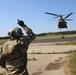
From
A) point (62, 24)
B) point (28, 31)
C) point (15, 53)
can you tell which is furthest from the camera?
point (62, 24)

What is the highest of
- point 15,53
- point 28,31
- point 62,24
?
point 28,31

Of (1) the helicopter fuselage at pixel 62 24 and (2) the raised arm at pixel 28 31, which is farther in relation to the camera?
(1) the helicopter fuselage at pixel 62 24

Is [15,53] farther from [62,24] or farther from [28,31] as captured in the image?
[62,24]

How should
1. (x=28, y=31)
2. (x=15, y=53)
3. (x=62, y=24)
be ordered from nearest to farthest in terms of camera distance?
1. (x=15, y=53)
2. (x=28, y=31)
3. (x=62, y=24)

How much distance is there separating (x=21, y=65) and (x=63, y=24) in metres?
56.3

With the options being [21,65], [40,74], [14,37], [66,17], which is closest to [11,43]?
[14,37]

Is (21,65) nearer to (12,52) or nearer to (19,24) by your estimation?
(12,52)

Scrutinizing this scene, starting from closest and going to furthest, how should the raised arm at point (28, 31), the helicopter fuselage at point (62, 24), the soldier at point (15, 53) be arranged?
the soldier at point (15, 53), the raised arm at point (28, 31), the helicopter fuselage at point (62, 24)

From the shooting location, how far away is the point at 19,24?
18.6 ft

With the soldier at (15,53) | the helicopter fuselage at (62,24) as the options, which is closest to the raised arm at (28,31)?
the soldier at (15,53)

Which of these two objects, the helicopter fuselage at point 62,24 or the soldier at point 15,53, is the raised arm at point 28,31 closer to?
the soldier at point 15,53

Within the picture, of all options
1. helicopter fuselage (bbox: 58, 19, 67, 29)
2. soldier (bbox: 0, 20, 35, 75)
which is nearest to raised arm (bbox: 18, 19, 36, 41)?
soldier (bbox: 0, 20, 35, 75)

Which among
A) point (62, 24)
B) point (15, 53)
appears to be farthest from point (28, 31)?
point (62, 24)

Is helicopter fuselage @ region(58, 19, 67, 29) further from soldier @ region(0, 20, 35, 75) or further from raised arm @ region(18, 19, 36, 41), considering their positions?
soldier @ region(0, 20, 35, 75)
